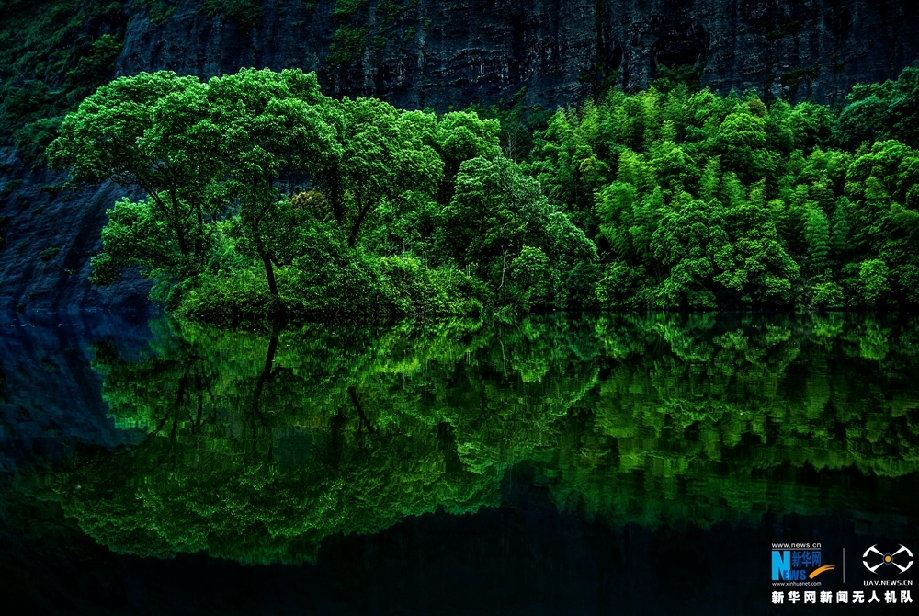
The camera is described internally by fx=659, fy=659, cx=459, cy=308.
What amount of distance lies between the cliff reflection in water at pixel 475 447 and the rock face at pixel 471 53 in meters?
60.6

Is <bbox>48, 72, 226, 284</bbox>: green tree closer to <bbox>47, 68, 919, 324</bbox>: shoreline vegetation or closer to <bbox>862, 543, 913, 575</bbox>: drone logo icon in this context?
<bbox>47, 68, 919, 324</bbox>: shoreline vegetation

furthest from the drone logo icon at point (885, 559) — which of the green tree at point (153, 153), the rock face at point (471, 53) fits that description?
the rock face at point (471, 53)

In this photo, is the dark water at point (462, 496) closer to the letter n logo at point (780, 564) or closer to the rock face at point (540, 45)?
the letter n logo at point (780, 564)

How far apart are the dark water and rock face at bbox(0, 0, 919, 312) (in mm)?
62886

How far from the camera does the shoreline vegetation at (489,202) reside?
27016 mm

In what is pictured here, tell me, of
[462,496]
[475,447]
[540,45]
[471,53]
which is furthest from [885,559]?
[471,53]

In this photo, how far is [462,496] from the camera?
5051mm

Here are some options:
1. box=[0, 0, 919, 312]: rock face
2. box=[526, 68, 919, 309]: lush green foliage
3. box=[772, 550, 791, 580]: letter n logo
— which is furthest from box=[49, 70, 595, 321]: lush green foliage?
box=[0, 0, 919, 312]: rock face

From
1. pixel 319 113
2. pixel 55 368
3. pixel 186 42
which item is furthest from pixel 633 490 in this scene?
pixel 186 42

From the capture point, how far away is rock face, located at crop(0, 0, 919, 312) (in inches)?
2427

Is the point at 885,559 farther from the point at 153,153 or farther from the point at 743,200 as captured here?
the point at 743,200

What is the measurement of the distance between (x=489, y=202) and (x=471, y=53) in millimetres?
49043

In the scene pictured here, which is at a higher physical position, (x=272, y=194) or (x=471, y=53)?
(x=471, y=53)

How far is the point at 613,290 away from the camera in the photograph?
162 feet
